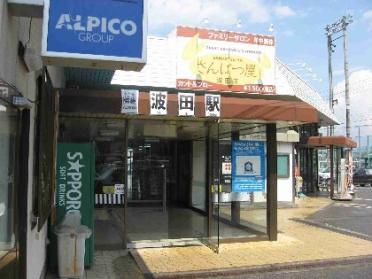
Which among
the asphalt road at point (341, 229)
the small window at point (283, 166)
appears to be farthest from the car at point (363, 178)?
the small window at point (283, 166)


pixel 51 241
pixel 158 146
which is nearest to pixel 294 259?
pixel 51 241

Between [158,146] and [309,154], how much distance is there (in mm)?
14197

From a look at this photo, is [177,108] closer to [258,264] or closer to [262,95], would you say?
[258,264]

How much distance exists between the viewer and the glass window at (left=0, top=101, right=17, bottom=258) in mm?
4207

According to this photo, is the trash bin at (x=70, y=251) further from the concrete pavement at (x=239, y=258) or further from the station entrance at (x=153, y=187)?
the station entrance at (x=153, y=187)

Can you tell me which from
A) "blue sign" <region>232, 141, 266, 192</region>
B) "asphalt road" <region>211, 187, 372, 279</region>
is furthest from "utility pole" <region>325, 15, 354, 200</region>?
"blue sign" <region>232, 141, 266, 192</region>

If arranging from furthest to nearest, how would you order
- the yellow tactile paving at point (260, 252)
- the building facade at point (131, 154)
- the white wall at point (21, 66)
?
the yellow tactile paving at point (260, 252)
the building facade at point (131, 154)
the white wall at point (21, 66)

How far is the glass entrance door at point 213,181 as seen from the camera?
1057cm

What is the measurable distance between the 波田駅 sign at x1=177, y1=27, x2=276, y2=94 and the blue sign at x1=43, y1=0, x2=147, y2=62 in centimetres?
759

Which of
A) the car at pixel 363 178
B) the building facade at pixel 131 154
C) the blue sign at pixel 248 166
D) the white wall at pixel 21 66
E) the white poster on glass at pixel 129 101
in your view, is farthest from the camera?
the car at pixel 363 178

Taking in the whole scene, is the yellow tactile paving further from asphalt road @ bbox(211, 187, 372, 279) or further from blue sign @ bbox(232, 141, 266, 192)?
blue sign @ bbox(232, 141, 266, 192)

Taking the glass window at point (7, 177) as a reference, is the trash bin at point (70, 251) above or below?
below

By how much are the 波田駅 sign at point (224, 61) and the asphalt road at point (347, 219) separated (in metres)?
4.06

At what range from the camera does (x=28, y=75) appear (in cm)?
531
